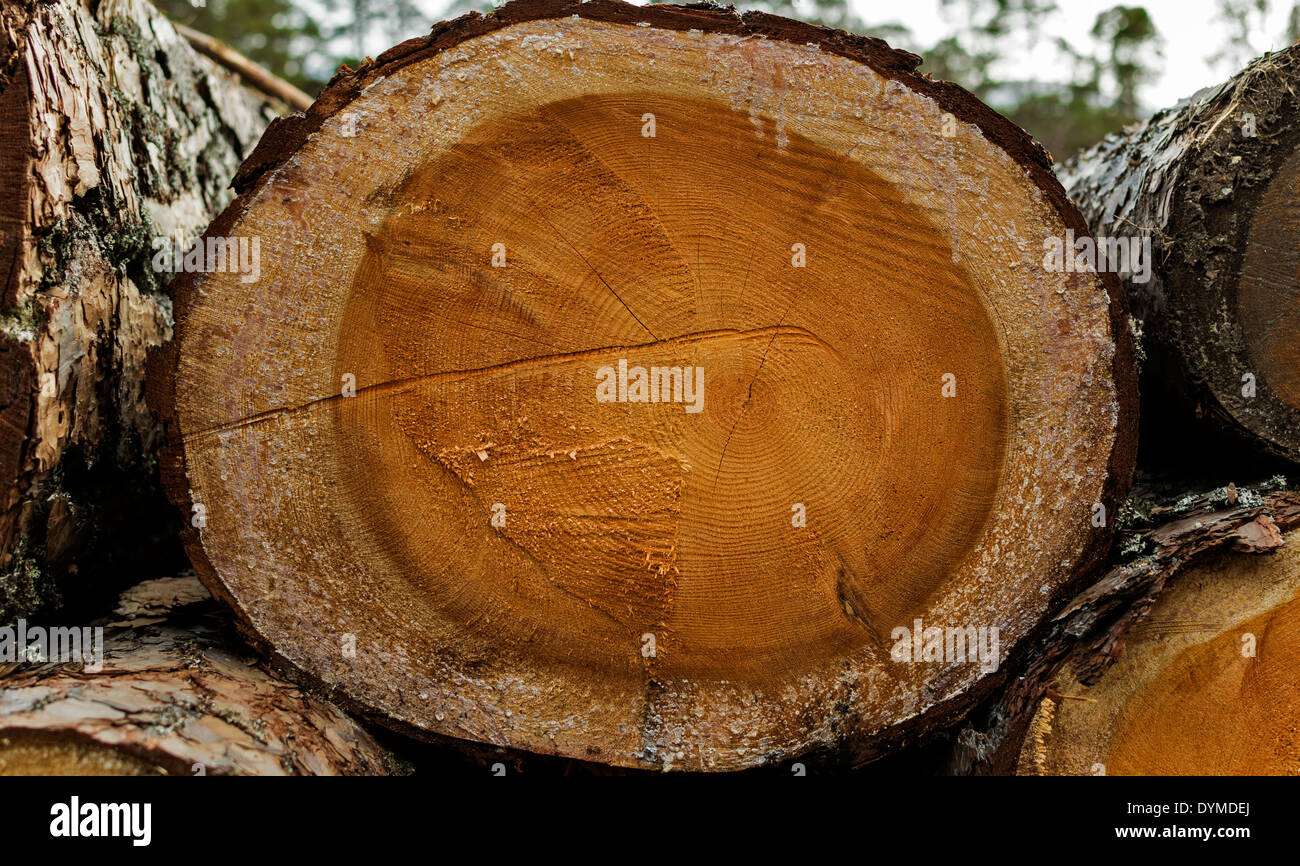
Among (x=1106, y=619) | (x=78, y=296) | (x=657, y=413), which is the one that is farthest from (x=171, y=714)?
(x=1106, y=619)

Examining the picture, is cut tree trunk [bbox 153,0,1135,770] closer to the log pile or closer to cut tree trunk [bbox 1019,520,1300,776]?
the log pile

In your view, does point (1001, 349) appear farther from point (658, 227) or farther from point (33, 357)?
point (33, 357)

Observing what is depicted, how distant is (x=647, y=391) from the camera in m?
1.73

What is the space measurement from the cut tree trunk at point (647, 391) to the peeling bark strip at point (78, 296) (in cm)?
27

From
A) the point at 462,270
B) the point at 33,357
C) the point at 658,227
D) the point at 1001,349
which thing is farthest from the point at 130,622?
Answer: the point at 1001,349

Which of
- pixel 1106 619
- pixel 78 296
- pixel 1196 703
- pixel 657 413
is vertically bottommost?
pixel 1196 703

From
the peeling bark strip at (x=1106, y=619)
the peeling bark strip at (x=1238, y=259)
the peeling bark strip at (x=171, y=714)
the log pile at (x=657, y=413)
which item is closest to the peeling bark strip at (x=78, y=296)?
the log pile at (x=657, y=413)

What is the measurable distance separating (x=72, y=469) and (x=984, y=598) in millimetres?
2045

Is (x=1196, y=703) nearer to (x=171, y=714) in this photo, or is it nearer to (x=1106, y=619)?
(x=1106, y=619)

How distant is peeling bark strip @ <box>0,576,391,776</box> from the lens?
1.37 meters

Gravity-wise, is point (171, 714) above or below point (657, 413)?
below

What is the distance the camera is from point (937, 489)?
5.97 feet

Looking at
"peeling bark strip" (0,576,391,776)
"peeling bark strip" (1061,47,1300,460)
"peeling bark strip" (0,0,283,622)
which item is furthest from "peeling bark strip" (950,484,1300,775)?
"peeling bark strip" (0,0,283,622)

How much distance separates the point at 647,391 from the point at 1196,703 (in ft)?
4.34
